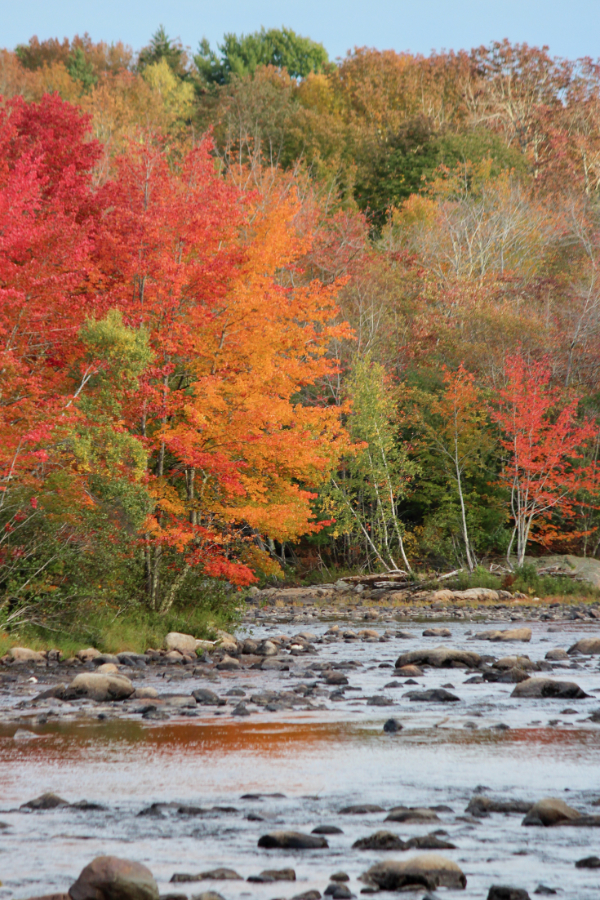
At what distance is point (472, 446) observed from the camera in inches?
1129

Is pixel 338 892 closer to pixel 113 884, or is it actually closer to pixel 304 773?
pixel 113 884

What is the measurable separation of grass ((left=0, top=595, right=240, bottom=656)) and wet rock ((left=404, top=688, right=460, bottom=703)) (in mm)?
5152

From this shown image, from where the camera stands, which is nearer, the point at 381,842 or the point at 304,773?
the point at 381,842

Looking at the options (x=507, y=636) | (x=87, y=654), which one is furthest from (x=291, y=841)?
(x=507, y=636)

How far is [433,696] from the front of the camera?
9.31 m

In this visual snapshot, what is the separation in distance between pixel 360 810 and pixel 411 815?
36cm

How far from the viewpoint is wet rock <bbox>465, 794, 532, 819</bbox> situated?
498cm

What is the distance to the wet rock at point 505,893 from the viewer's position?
3.57 meters

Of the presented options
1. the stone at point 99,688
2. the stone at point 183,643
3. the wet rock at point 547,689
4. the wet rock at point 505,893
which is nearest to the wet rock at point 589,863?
the wet rock at point 505,893

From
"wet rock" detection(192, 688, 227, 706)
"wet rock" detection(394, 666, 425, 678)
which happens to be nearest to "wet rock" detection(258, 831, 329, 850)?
"wet rock" detection(192, 688, 227, 706)

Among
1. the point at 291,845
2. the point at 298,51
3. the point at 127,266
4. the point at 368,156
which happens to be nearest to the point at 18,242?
the point at 127,266

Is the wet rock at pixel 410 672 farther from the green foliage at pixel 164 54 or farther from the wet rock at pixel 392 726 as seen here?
the green foliage at pixel 164 54

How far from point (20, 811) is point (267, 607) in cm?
1948

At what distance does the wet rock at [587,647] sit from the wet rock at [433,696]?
15.9 feet
